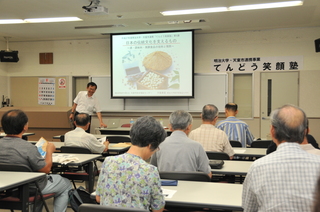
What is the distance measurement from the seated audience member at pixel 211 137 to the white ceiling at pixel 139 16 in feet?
8.64

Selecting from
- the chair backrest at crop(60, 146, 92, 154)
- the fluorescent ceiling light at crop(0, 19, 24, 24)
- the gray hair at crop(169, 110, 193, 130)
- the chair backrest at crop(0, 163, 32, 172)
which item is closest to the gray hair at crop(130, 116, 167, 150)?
the gray hair at crop(169, 110, 193, 130)

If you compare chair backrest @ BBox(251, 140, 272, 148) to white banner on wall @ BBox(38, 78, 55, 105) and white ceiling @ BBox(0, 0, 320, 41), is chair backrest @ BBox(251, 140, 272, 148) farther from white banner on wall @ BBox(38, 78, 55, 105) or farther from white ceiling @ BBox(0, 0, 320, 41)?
white banner on wall @ BBox(38, 78, 55, 105)

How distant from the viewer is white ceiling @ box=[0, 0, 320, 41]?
18.8 feet

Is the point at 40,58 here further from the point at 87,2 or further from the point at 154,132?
the point at 154,132

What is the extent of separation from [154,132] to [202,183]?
759 millimetres

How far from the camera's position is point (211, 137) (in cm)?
361

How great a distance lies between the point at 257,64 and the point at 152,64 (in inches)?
99.7

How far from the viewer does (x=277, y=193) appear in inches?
60.2

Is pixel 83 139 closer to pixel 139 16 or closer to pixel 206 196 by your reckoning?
pixel 206 196

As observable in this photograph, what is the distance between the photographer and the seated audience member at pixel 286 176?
151 centimetres

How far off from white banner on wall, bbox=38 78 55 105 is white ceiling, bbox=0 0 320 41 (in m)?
1.27

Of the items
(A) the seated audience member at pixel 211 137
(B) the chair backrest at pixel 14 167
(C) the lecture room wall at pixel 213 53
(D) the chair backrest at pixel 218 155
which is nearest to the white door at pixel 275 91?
(C) the lecture room wall at pixel 213 53

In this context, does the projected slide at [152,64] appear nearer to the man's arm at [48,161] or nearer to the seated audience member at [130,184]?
the man's arm at [48,161]

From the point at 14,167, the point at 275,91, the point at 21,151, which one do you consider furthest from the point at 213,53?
the point at 14,167
